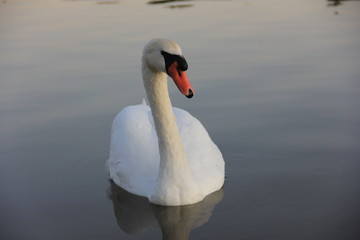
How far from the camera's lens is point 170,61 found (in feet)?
18.2

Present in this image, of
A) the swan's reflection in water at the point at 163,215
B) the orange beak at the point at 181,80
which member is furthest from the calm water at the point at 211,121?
the orange beak at the point at 181,80

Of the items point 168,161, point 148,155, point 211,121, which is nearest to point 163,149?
point 168,161

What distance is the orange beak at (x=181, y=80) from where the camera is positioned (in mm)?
5383

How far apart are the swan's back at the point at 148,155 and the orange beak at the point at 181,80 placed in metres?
1.17

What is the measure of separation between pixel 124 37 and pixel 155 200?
338 inches

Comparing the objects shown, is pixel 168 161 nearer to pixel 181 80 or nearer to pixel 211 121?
pixel 181 80

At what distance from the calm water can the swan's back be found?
0.52ft

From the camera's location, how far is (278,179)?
6.48 metres

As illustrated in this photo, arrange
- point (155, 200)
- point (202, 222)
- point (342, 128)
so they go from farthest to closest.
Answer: point (342, 128) → point (155, 200) → point (202, 222)

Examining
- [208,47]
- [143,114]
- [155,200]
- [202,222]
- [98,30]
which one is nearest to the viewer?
[202,222]

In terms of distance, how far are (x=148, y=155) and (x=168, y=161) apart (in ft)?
1.83

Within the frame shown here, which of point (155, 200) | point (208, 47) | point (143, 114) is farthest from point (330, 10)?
point (155, 200)

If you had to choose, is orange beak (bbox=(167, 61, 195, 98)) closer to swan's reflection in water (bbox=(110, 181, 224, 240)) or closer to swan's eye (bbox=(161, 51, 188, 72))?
swan's eye (bbox=(161, 51, 188, 72))

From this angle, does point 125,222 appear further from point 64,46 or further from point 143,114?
point 64,46
